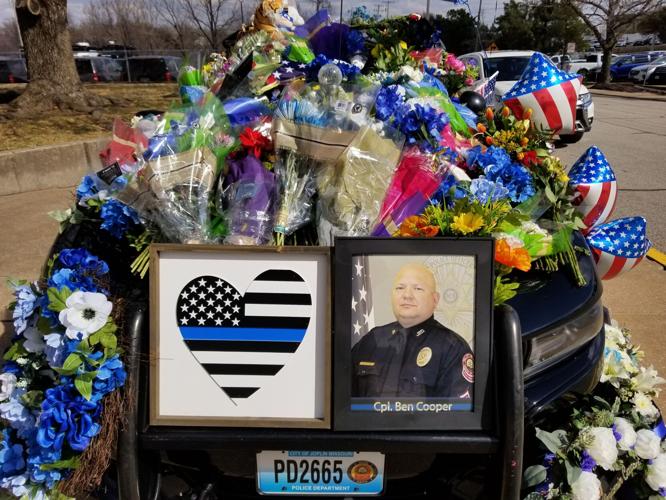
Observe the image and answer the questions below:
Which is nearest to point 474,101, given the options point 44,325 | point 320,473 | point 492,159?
point 492,159

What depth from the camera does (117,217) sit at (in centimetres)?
199

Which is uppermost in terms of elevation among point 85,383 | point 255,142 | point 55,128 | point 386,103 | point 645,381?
point 386,103

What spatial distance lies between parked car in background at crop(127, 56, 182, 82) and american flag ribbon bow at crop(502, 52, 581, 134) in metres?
21.1

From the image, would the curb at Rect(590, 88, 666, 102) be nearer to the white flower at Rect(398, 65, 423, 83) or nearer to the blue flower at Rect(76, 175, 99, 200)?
the white flower at Rect(398, 65, 423, 83)

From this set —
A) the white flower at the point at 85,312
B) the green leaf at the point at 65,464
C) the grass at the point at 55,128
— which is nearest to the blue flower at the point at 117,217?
the white flower at the point at 85,312

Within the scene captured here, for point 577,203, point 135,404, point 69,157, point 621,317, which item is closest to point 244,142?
point 135,404

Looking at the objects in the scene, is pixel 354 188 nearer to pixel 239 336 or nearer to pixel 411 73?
pixel 239 336

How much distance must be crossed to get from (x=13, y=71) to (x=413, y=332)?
83.3 ft

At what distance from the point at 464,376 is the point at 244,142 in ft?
3.77

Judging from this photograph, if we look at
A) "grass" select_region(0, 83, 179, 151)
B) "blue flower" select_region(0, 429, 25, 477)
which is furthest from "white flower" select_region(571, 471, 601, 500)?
"grass" select_region(0, 83, 179, 151)

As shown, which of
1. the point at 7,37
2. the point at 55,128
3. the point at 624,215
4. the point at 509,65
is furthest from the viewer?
the point at 7,37

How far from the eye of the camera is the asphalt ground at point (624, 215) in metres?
4.07

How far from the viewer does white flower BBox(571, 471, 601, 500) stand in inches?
76.8

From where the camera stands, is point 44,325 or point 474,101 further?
point 474,101
